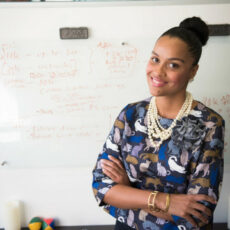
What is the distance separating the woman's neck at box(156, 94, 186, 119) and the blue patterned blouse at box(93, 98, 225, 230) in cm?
3

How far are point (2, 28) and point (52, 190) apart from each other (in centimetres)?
117

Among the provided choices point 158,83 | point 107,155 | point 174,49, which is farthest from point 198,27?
point 107,155

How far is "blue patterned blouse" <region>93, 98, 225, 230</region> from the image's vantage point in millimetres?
894

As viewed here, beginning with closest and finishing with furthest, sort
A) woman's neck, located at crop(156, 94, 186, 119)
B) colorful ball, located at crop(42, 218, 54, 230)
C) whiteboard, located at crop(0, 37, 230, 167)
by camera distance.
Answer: woman's neck, located at crop(156, 94, 186, 119) < whiteboard, located at crop(0, 37, 230, 167) < colorful ball, located at crop(42, 218, 54, 230)

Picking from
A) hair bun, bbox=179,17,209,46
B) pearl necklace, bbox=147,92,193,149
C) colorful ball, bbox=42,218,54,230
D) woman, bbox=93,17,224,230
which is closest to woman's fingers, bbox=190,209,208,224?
woman, bbox=93,17,224,230

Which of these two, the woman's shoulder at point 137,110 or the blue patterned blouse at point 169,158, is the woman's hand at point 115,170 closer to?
the blue patterned blouse at point 169,158

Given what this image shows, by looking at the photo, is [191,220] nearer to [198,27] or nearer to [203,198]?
[203,198]

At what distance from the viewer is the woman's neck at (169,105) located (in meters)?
0.98

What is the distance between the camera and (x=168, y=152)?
36.7 inches

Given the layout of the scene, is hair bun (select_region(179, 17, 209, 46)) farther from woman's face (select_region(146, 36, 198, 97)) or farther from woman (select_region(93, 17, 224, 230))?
woman's face (select_region(146, 36, 198, 97))

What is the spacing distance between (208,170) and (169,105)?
28 centimetres

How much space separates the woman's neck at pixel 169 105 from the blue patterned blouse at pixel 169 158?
1.2 inches

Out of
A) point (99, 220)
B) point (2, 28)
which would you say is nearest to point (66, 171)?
Result: point (99, 220)

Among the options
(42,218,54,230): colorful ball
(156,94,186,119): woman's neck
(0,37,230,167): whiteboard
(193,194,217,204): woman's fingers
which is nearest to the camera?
(193,194,217,204): woman's fingers
